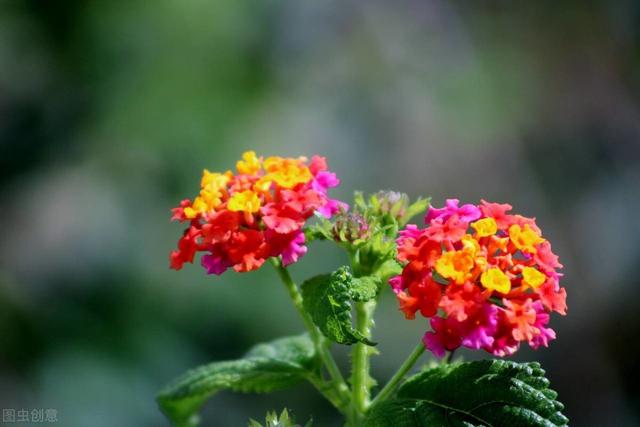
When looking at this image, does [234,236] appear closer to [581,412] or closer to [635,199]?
[581,412]

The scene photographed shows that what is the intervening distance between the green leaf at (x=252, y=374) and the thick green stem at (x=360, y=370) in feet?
0.41

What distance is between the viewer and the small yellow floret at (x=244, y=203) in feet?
4.46

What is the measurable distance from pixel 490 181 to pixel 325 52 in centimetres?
122

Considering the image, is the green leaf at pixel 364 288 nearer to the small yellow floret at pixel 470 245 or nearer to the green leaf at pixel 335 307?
the green leaf at pixel 335 307

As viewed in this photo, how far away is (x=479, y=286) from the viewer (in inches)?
47.5

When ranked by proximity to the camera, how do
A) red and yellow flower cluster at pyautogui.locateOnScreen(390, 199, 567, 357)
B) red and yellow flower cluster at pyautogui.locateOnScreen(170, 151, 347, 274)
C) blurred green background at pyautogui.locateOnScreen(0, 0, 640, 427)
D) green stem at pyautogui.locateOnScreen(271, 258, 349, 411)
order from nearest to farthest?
red and yellow flower cluster at pyautogui.locateOnScreen(390, 199, 567, 357) → red and yellow flower cluster at pyautogui.locateOnScreen(170, 151, 347, 274) → green stem at pyautogui.locateOnScreen(271, 258, 349, 411) → blurred green background at pyautogui.locateOnScreen(0, 0, 640, 427)

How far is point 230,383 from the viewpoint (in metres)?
1.52

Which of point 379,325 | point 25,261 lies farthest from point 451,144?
point 25,261

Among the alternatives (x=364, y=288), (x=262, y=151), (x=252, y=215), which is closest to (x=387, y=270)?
(x=364, y=288)

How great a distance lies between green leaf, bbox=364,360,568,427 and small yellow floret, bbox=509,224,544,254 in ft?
0.56

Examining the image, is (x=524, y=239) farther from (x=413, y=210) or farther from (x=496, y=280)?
(x=413, y=210)

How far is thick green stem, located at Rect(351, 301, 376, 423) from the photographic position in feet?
4.66

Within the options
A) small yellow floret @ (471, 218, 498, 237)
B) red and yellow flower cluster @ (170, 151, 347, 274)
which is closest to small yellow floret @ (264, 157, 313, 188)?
red and yellow flower cluster @ (170, 151, 347, 274)

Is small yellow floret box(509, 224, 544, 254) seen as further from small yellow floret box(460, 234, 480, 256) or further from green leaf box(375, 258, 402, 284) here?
green leaf box(375, 258, 402, 284)
